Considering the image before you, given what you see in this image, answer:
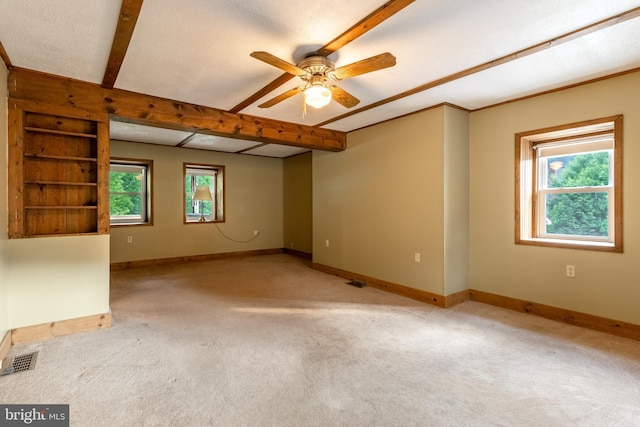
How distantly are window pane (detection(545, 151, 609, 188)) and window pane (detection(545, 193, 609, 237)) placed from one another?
12 cm

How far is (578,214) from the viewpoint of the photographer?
3.23 meters

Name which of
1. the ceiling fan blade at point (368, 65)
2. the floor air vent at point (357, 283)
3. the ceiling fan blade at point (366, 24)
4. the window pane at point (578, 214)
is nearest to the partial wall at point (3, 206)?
the ceiling fan blade at point (366, 24)

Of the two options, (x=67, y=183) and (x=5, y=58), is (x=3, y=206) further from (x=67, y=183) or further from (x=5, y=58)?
(x=5, y=58)

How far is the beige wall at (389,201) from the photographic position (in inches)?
146

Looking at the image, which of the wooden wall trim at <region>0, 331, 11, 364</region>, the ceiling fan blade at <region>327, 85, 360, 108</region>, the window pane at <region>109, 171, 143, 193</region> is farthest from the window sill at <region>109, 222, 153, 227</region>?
the ceiling fan blade at <region>327, 85, 360, 108</region>

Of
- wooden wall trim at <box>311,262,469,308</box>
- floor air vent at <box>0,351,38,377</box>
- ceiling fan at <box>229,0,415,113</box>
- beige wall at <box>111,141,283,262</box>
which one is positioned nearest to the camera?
ceiling fan at <box>229,0,415,113</box>

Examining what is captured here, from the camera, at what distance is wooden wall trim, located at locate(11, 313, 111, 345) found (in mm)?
2650

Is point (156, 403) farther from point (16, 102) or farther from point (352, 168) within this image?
point (352, 168)

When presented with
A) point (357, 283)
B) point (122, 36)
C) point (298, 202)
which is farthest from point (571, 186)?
point (298, 202)

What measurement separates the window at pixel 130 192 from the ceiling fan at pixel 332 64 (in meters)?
4.32

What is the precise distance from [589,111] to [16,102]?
517cm

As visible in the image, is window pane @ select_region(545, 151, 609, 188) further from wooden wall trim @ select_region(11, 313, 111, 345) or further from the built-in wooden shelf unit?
wooden wall trim @ select_region(11, 313, 111, 345)

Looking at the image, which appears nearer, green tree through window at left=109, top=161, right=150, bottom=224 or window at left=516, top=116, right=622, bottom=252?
window at left=516, top=116, right=622, bottom=252

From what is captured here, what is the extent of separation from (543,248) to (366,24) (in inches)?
115
